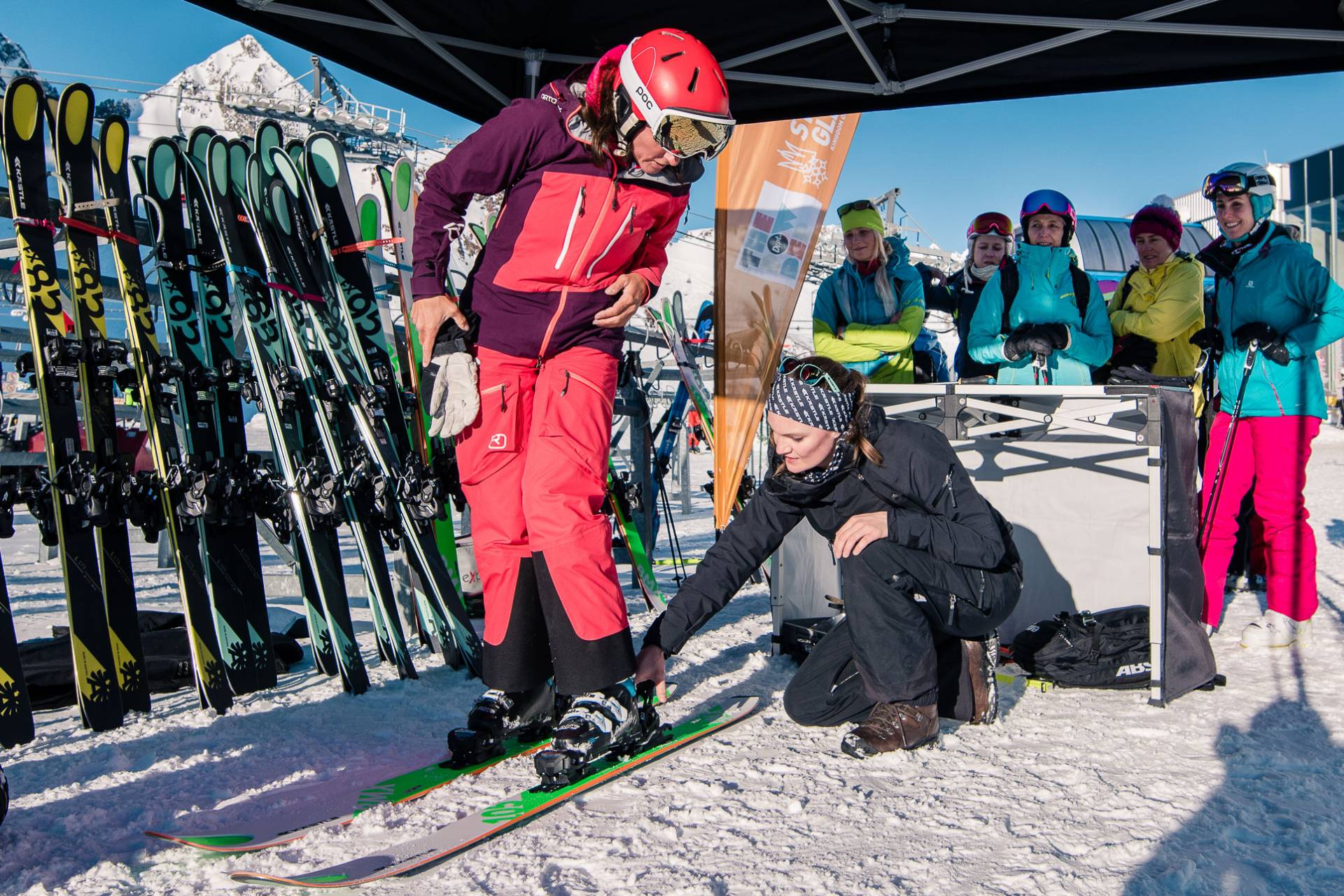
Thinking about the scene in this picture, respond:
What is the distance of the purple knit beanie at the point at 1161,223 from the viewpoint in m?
4.24

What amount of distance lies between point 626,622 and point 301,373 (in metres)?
1.82

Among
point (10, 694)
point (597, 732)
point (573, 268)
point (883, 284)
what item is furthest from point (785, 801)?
point (883, 284)

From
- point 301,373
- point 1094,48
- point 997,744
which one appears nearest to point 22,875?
point 301,373

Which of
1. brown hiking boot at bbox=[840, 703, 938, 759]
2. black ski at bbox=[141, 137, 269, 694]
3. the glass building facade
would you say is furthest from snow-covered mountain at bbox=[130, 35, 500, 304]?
the glass building facade

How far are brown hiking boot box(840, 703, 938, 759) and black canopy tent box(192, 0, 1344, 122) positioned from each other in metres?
2.46

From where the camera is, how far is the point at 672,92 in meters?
2.21

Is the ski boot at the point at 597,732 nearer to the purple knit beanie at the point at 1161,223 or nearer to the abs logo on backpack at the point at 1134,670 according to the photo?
the abs logo on backpack at the point at 1134,670

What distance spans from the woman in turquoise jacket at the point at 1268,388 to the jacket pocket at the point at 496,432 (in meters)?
3.17

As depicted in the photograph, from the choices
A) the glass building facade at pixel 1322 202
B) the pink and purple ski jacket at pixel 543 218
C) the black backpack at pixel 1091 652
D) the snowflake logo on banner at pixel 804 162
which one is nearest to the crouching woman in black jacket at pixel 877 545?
the pink and purple ski jacket at pixel 543 218

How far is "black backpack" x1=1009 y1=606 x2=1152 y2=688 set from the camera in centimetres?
311

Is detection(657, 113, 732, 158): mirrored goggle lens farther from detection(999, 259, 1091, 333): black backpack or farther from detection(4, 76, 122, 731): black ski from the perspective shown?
detection(999, 259, 1091, 333): black backpack

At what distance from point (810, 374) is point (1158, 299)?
2.72 metres

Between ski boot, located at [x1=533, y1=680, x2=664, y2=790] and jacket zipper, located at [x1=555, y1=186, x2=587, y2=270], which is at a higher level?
jacket zipper, located at [x1=555, y1=186, x2=587, y2=270]

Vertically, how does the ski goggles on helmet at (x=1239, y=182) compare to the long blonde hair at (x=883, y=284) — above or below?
above
